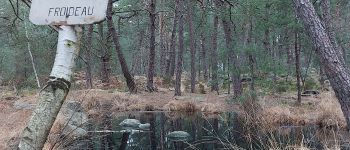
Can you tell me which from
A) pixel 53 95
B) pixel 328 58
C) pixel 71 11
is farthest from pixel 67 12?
pixel 328 58

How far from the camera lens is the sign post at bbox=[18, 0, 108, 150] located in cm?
236

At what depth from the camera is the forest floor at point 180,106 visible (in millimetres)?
11398

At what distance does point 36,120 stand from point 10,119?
7704 mm

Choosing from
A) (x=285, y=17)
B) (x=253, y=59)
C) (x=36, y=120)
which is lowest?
(x=36, y=120)

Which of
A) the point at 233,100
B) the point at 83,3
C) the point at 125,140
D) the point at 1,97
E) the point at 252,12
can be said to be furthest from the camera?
the point at 1,97

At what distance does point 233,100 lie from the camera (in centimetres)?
1420

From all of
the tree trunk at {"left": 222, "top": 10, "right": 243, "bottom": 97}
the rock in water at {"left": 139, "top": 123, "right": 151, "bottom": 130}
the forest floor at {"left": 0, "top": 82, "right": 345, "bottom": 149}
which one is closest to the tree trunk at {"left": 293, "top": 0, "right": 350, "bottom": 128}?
the forest floor at {"left": 0, "top": 82, "right": 345, "bottom": 149}

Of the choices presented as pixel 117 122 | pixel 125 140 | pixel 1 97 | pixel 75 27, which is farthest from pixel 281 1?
pixel 75 27

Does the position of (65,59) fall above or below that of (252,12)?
below

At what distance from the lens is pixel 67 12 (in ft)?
7.84

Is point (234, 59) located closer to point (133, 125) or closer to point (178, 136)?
point (133, 125)

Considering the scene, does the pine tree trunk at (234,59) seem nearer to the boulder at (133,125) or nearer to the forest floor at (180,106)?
the forest floor at (180,106)

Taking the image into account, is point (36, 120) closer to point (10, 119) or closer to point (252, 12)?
point (10, 119)

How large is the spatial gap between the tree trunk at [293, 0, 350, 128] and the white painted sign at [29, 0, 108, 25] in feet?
12.3
